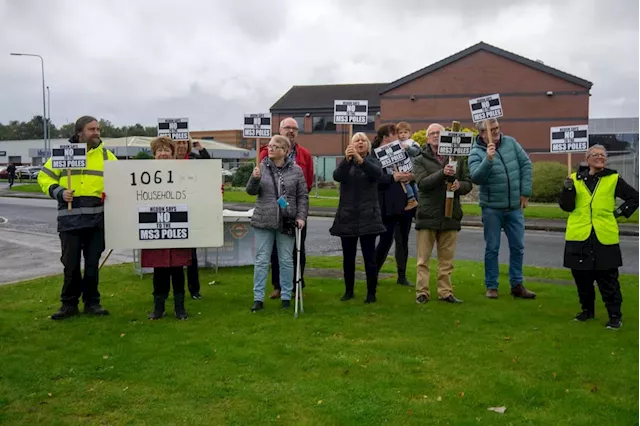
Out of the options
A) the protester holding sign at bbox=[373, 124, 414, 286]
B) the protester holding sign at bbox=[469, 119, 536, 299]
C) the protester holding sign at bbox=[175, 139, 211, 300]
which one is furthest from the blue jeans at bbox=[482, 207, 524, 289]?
the protester holding sign at bbox=[175, 139, 211, 300]

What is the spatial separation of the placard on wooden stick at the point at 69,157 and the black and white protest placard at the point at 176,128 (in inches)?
79.0

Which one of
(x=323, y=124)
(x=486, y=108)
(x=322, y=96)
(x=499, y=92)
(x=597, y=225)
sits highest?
(x=322, y=96)

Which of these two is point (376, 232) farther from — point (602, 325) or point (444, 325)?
point (602, 325)

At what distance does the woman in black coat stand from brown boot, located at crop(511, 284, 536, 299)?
1.91 m

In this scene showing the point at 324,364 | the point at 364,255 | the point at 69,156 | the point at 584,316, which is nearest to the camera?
the point at 324,364

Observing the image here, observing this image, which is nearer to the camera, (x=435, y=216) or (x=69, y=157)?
(x=69, y=157)

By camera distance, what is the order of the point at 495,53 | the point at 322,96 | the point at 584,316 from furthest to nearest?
1. the point at 322,96
2. the point at 495,53
3. the point at 584,316

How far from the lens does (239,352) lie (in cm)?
586

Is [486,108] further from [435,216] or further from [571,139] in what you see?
[435,216]

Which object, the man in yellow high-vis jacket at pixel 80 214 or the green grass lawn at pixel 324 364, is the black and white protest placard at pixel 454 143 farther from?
the man in yellow high-vis jacket at pixel 80 214

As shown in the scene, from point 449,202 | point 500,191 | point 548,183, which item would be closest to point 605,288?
point 500,191

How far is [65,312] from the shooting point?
23.9ft

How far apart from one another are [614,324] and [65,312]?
600 cm

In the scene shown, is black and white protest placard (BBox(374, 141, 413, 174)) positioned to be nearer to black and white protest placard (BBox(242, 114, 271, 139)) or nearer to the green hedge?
black and white protest placard (BBox(242, 114, 271, 139))
